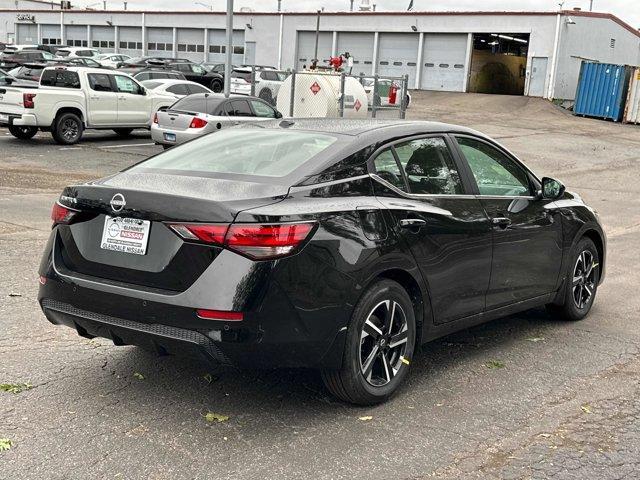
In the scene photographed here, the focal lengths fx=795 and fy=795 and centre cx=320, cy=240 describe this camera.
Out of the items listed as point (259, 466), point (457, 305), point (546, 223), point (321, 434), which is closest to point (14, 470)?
point (259, 466)

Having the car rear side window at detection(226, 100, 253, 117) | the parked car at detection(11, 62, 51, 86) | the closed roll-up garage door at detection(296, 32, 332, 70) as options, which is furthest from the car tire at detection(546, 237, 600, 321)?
the closed roll-up garage door at detection(296, 32, 332, 70)

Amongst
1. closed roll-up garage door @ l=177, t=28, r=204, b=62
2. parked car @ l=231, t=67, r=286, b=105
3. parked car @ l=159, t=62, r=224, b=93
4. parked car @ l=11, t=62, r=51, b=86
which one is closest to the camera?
parked car @ l=11, t=62, r=51, b=86

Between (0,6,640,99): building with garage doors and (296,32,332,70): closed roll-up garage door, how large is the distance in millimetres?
63

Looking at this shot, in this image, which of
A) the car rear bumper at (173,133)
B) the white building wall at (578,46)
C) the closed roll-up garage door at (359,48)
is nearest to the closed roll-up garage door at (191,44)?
the closed roll-up garage door at (359,48)

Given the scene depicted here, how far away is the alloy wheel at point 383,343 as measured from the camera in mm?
4398

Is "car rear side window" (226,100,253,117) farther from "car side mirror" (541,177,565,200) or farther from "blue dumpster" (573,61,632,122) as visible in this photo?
"blue dumpster" (573,61,632,122)

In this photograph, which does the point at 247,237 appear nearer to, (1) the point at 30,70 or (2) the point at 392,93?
(1) the point at 30,70

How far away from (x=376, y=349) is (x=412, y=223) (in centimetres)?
75

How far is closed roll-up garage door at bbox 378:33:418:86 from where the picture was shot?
4666 centimetres

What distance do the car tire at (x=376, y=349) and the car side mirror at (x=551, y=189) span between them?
188cm

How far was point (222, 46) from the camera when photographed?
56344 mm

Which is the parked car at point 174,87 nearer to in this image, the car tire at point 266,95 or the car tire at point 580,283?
the car tire at point 266,95

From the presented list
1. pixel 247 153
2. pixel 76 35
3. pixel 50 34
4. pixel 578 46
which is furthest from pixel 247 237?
pixel 50 34

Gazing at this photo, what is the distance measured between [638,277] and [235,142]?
521 cm
